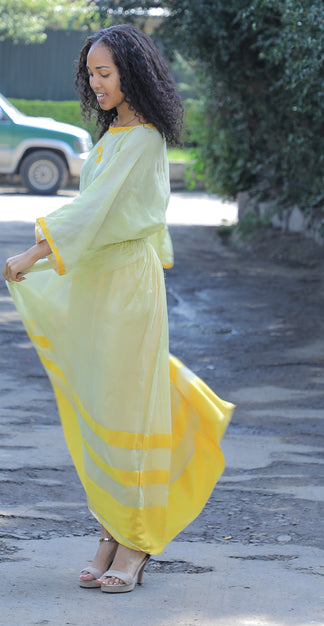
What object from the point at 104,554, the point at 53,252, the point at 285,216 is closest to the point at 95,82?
the point at 53,252

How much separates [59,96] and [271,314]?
1460 cm

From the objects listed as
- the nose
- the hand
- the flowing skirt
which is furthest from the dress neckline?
the hand

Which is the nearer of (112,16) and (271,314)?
(271,314)

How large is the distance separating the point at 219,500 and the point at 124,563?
37.8 inches

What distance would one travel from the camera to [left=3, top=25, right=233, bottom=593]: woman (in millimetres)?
2486

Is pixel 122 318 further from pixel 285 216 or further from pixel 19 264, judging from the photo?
pixel 285 216

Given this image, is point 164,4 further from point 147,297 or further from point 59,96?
point 59,96

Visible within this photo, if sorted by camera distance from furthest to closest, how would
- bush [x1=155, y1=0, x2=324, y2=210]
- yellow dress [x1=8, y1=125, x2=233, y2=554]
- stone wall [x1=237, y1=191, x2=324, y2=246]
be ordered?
stone wall [x1=237, y1=191, x2=324, y2=246]
bush [x1=155, y1=0, x2=324, y2=210]
yellow dress [x1=8, y1=125, x2=233, y2=554]

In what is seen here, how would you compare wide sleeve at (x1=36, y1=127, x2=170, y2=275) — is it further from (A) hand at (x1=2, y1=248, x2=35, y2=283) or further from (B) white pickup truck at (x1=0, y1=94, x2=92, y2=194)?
(B) white pickup truck at (x1=0, y1=94, x2=92, y2=194)

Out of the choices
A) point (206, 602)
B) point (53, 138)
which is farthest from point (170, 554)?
point (53, 138)

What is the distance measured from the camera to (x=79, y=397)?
264 cm

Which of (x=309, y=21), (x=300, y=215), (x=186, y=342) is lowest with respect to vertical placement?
(x=186, y=342)

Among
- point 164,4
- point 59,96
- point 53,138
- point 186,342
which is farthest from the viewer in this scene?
point 59,96

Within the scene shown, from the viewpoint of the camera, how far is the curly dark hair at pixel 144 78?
2.50m
